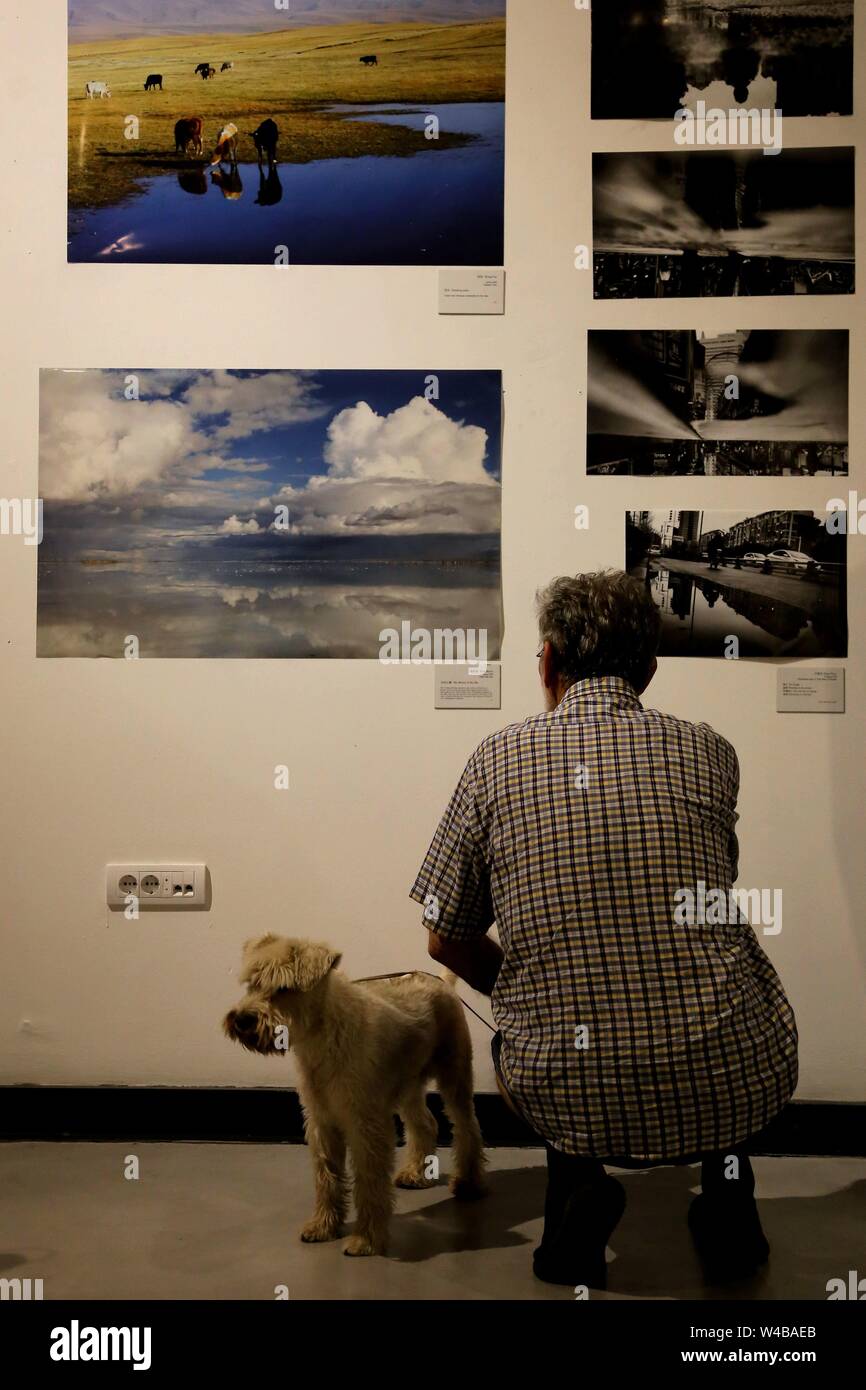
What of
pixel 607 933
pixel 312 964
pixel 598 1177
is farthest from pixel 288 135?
pixel 598 1177

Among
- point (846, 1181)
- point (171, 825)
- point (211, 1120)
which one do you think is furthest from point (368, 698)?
point (846, 1181)

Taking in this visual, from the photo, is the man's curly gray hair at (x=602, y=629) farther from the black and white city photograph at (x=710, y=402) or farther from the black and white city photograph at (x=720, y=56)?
the black and white city photograph at (x=720, y=56)

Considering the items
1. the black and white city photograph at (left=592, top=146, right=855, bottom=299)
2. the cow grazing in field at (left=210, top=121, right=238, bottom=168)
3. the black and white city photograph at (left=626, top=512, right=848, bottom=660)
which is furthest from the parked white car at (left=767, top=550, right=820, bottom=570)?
the cow grazing in field at (left=210, top=121, right=238, bottom=168)

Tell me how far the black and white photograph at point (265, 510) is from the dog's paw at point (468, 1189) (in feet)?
4.00

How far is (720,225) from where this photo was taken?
2.84 metres

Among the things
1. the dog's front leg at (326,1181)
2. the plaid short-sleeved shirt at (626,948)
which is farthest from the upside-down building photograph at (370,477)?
the plaid short-sleeved shirt at (626,948)

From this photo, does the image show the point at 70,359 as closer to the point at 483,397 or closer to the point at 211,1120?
the point at 483,397

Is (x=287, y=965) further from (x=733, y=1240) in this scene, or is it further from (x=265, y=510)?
(x=265, y=510)

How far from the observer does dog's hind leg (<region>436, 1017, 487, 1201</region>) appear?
8.12 ft

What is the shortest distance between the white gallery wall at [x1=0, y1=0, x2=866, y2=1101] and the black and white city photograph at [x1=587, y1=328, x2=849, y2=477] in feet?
0.14

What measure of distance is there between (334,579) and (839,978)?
5.18ft

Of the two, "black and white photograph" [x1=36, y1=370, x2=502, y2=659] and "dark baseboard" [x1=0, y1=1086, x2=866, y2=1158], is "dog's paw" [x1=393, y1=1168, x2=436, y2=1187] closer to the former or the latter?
"dark baseboard" [x1=0, y1=1086, x2=866, y2=1158]

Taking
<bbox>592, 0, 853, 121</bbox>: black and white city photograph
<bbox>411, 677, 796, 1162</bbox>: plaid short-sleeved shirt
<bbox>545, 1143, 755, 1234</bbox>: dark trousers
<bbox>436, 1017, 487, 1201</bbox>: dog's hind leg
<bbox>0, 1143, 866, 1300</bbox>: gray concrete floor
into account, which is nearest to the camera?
<bbox>411, 677, 796, 1162</bbox>: plaid short-sleeved shirt

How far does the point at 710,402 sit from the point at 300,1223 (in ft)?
6.92
